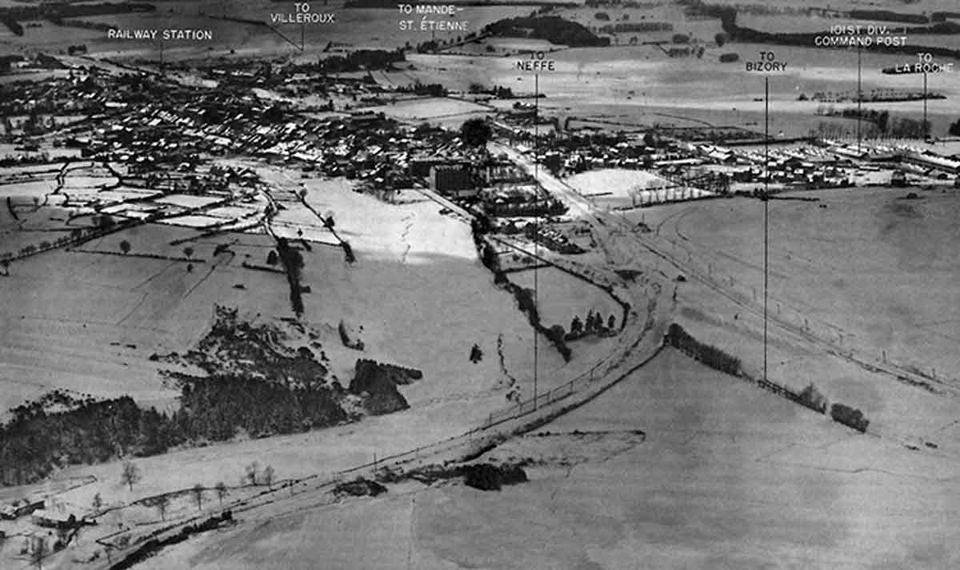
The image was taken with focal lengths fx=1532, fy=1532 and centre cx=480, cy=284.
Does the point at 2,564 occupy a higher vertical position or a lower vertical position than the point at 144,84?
lower

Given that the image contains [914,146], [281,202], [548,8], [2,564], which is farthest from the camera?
[548,8]

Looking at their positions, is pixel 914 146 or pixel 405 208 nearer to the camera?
pixel 405 208

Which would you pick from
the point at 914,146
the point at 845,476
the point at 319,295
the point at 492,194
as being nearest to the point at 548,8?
the point at 914,146

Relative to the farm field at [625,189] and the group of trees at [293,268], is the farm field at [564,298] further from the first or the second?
the farm field at [625,189]

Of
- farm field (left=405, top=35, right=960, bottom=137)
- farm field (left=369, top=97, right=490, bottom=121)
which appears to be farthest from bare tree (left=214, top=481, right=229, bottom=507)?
farm field (left=405, top=35, right=960, bottom=137)

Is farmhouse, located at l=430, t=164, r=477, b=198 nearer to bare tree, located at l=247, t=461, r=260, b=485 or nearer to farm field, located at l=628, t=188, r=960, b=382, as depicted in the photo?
farm field, located at l=628, t=188, r=960, b=382

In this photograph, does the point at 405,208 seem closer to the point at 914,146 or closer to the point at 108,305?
the point at 108,305

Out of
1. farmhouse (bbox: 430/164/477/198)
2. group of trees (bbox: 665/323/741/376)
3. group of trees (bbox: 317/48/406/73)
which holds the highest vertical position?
group of trees (bbox: 317/48/406/73)
